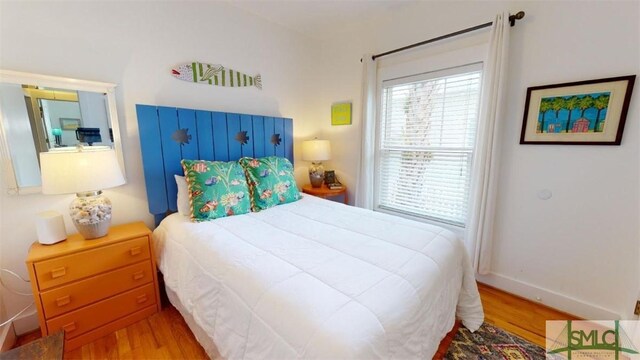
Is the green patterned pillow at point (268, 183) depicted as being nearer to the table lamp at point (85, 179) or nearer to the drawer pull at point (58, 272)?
the table lamp at point (85, 179)

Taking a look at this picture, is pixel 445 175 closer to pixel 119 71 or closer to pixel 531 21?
pixel 531 21

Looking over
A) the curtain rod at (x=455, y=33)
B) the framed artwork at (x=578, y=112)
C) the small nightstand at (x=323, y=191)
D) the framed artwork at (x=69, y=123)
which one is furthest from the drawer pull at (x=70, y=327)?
the framed artwork at (x=578, y=112)

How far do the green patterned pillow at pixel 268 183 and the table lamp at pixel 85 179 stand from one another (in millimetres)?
871

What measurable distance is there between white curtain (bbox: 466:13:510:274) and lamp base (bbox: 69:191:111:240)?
268cm

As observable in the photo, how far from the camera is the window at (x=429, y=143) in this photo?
211 cm

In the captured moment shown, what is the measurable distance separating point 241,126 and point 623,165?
9.29ft

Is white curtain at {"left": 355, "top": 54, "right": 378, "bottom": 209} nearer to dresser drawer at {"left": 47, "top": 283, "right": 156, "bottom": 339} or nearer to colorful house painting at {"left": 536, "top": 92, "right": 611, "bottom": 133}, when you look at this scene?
colorful house painting at {"left": 536, "top": 92, "right": 611, "bottom": 133}

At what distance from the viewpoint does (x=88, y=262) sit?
145 cm

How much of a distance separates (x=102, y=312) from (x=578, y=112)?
10.9 ft

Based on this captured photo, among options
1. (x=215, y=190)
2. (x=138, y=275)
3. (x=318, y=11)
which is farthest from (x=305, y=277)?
(x=318, y=11)

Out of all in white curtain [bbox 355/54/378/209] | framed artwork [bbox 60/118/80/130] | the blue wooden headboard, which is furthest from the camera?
white curtain [bbox 355/54/378/209]

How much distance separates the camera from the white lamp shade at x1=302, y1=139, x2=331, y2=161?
9.15ft

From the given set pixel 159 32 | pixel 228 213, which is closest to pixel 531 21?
pixel 228 213

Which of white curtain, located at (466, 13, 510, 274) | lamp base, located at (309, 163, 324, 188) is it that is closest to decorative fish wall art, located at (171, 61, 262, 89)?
lamp base, located at (309, 163, 324, 188)
